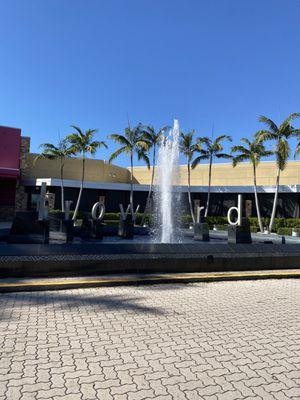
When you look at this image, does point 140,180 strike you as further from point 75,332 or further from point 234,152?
point 75,332

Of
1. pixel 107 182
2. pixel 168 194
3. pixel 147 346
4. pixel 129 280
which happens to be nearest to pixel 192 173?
pixel 107 182

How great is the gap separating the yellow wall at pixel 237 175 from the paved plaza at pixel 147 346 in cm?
2416

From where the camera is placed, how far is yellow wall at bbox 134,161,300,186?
2992 cm

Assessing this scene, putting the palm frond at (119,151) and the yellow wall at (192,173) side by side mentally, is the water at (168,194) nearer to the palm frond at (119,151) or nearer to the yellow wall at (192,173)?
the palm frond at (119,151)

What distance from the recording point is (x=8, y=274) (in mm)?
7848

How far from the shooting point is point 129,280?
318 inches

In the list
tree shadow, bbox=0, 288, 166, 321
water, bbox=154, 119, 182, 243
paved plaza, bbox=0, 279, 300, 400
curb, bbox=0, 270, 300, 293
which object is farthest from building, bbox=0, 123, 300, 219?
paved plaza, bbox=0, 279, 300, 400

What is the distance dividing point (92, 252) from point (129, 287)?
1385mm

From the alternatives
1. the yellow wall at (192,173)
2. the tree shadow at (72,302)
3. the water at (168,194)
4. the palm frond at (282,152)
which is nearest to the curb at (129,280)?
the tree shadow at (72,302)

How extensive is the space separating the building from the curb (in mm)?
20125

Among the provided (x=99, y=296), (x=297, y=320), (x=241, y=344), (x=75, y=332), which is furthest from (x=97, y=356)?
(x=297, y=320)

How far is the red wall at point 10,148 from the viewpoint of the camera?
28.9 meters

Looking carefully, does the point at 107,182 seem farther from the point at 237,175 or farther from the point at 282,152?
the point at 282,152

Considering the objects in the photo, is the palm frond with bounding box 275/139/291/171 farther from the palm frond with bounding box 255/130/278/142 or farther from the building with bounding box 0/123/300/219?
the building with bounding box 0/123/300/219
